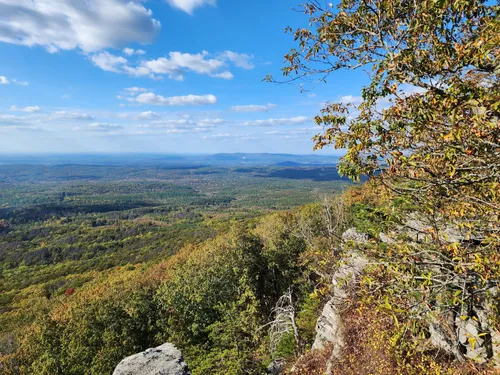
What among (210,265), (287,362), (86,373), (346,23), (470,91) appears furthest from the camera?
(210,265)

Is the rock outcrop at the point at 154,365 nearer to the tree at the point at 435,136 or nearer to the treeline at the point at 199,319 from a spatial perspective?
the treeline at the point at 199,319

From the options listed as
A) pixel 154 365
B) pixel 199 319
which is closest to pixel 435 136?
pixel 154 365

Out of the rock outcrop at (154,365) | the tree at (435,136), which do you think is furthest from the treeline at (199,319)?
the tree at (435,136)

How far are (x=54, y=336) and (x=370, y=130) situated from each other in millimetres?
23982

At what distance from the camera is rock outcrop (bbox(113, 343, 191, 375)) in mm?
9906

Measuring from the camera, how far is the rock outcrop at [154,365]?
9906 millimetres

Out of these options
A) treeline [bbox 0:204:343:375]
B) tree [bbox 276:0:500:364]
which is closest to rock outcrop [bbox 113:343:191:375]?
treeline [bbox 0:204:343:375]

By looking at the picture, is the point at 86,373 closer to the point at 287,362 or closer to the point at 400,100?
the point at 287,362

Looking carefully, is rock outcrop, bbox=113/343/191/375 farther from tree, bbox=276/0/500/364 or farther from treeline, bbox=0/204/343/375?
tree, bbox=276/0/500/364

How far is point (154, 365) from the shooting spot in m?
10.2

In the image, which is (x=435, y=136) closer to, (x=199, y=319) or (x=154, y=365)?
(x=154, y=365)

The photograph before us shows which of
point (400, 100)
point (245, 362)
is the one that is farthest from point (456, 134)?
point (245, 362)

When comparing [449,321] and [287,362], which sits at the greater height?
[449,321]

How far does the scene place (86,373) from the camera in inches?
649
